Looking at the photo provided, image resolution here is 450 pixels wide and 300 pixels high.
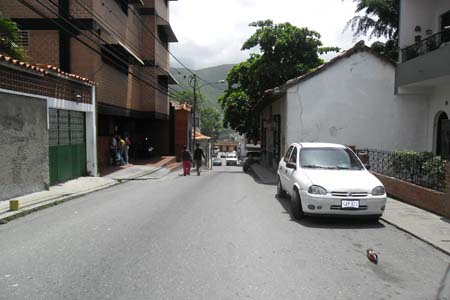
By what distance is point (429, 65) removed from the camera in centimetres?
1385

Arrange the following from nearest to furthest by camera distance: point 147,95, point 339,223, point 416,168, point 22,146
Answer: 1. point 339,223
2. point 416,168
3. point 22,146
4. point 147,95

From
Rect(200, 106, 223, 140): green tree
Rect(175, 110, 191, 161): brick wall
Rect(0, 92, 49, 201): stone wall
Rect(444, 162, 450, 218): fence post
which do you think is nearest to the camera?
Rect(444, 162, 450, 218): fence post

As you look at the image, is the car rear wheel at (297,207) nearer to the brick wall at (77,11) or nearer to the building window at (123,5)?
the brick wall at (77,11)

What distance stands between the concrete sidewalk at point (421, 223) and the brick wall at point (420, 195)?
0.51 ft

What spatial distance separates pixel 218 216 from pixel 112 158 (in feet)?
49.7

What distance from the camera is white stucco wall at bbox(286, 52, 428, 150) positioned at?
18281mm

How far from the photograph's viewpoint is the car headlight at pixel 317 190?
27.1 ft

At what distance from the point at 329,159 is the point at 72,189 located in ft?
27.2

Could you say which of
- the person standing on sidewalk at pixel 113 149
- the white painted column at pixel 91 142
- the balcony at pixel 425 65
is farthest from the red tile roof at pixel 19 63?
the balcony at pixel 425 65

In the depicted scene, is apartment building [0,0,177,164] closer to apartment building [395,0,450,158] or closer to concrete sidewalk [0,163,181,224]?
concrete sidewalk [0,163,181,224]

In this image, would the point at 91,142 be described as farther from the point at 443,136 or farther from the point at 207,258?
the point at 443,136

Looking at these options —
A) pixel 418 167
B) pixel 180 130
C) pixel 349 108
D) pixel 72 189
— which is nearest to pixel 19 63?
pixel 72 189

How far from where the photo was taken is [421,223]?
28.0 feet

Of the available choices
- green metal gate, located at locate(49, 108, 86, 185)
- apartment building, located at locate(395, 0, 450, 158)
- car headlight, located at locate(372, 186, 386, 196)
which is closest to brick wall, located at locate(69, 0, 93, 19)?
green metal gate, located at locate(49, 108, 86, 185)
